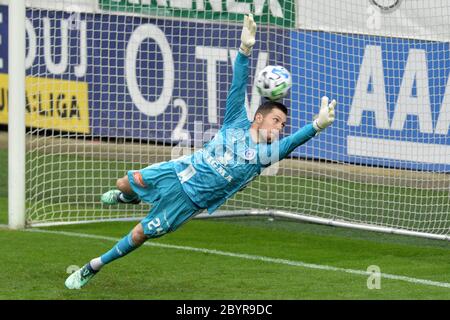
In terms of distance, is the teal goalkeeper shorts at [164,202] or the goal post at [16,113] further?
the goal post at [16,113]

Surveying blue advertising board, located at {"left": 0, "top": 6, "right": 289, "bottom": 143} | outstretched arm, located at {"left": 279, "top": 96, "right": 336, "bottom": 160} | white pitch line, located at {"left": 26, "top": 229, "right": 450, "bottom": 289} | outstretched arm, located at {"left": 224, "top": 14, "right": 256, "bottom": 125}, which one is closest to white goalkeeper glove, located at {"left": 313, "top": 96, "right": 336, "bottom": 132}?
outstretched arm, located at {"left": 279, "top": 96, "right": 336, "bottom": 160}

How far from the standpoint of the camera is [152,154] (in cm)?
1328

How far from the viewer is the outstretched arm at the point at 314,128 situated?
25.6 ft

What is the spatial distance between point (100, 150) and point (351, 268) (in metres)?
5.13

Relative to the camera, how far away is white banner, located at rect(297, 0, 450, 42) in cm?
1165

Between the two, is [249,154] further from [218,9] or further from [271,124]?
[218,9]

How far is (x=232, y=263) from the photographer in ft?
31.3

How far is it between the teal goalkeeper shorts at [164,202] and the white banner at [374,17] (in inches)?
173

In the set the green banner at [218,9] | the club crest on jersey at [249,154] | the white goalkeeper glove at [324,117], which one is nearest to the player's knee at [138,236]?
the club crest on jersey at [249,154]

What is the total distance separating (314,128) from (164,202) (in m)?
1.25

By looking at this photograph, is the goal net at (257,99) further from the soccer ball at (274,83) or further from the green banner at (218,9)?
the soccer ball at (274,83)

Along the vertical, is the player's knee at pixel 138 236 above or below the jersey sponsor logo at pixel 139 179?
below
